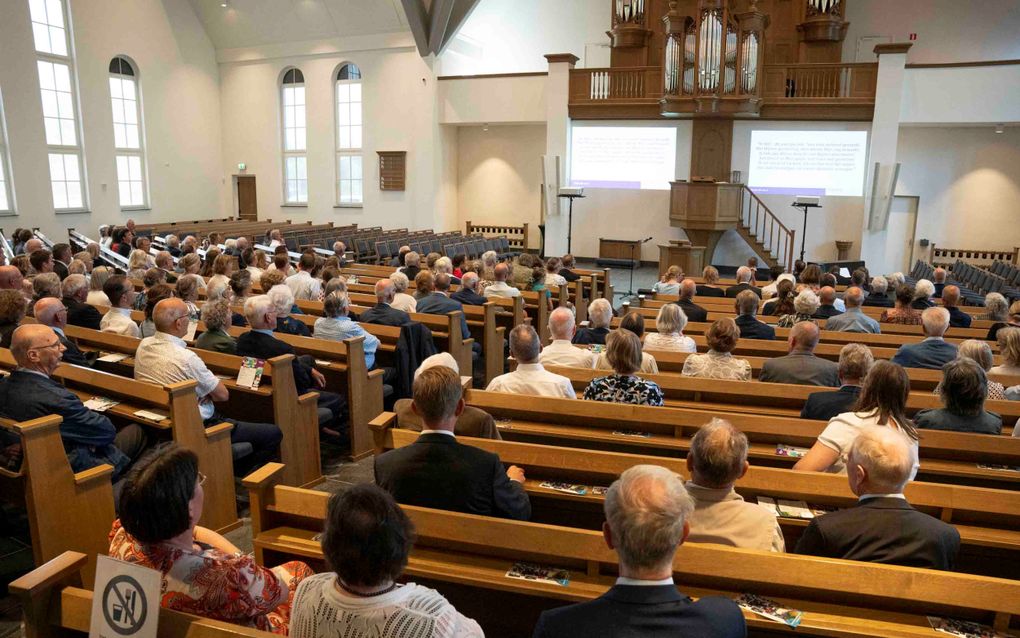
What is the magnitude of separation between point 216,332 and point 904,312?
5434 millimetres

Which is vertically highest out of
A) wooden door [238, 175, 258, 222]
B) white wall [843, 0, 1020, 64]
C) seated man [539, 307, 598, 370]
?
white wall [843, 0, 1020, 64]

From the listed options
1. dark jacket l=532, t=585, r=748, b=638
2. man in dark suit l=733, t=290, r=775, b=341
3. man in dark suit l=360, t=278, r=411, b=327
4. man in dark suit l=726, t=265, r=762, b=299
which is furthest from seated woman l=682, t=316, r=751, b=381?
man in dark suit l=726, t=265, r=762, b=299

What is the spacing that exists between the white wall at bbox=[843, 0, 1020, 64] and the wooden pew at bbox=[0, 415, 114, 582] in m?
15.8

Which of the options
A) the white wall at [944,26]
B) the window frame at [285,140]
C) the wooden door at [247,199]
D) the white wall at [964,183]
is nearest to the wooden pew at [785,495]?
the white wall at [964,183]

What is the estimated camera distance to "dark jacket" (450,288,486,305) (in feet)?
22.1

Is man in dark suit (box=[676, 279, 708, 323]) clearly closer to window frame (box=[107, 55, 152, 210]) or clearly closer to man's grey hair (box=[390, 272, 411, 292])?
man's grey hair (box=[390, 272, 411, 292])

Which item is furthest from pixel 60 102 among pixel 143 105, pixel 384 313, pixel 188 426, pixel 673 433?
pixel 673 433

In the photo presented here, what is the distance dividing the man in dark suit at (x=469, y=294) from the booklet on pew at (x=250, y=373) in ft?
9.53

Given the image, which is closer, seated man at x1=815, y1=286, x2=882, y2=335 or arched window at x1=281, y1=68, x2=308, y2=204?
seated man at x1=815, y1=286, x2=882, y2=335

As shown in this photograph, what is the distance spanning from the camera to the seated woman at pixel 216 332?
4410 mm

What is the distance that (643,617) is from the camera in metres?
1.44

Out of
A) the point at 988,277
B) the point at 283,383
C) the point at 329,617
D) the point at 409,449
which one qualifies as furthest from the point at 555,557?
the point at 988,277

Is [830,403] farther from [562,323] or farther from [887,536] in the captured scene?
[562,323]

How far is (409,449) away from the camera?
2422 millimetres
